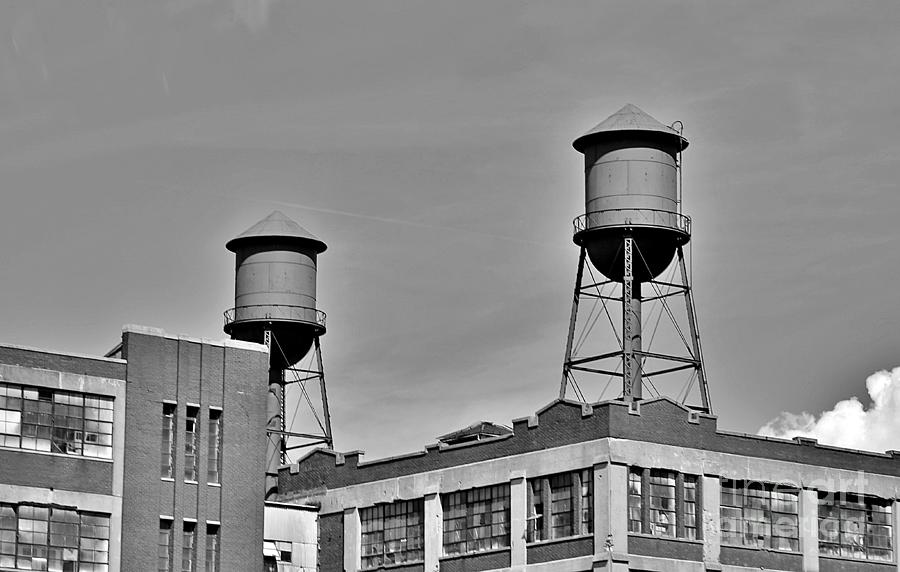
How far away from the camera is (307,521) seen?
290 ft

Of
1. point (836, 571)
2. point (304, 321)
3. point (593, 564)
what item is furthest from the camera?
point (304, 321)

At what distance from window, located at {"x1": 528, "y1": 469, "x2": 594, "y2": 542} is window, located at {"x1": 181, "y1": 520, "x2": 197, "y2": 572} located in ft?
39.7

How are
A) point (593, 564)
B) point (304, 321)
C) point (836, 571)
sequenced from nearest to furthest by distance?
point (593, 564) → point (836, 571) → point (304, 321)

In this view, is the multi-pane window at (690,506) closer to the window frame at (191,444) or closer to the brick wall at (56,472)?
the window frame at (191,444)

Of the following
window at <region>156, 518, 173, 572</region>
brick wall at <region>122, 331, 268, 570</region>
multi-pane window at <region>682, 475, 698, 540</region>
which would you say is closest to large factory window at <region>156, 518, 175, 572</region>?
window at <region>156, 518, 173, 572</region>

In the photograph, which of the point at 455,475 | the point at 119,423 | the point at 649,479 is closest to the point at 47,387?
the point at 119,423

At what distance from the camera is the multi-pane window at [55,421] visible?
7969 centimetres

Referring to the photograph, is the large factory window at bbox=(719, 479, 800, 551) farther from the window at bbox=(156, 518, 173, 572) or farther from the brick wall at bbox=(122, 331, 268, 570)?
the window at bbox=(156, 518, 173, 572)

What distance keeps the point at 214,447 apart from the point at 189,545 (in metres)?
3.78

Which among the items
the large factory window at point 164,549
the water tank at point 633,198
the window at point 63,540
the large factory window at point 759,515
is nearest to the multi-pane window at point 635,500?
the large factory window at point 759,515

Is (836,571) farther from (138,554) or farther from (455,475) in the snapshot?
(138,554)

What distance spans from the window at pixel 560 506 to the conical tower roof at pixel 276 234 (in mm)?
23496

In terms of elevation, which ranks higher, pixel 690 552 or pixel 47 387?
pixel 47 387

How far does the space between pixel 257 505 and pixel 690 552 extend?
16.3m
